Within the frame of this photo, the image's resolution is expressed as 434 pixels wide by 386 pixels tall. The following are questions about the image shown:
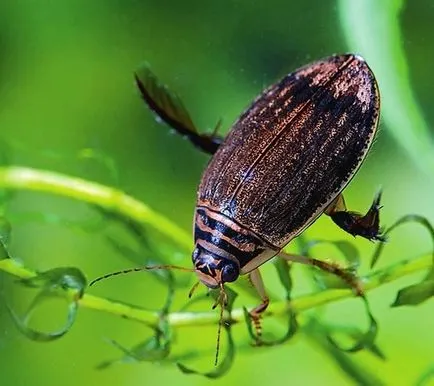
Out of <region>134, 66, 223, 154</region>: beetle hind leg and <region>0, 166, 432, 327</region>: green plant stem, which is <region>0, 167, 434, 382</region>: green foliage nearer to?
<region>0, 166, 432, 327</region>: green plant stem

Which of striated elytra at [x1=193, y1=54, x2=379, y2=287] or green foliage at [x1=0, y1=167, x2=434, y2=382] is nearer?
striated elytra at [x1=193, y1=54, x2=379, y2=287]

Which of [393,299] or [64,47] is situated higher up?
[64,47]

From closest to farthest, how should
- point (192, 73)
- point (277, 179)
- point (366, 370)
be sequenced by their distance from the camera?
point (277, 179) < point (366, 370) < point (192, 73)

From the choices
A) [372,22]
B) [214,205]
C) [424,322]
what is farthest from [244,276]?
[372,22]

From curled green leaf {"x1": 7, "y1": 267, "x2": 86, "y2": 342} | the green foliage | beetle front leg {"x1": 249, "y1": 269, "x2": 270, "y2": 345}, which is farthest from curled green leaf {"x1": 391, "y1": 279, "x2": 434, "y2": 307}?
curled green leaf {"x1": 7, "y1": 267, "x2": 86, "y2": 342}

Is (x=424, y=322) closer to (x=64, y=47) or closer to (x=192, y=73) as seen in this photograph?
(x=192, y=73)

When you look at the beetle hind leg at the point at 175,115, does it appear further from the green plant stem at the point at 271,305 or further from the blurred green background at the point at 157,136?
the green plant stem at the point at 271,305
